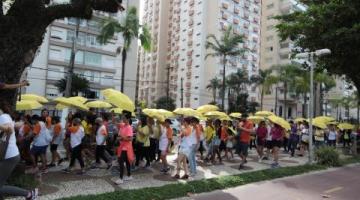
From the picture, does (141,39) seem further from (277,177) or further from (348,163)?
(277,177)

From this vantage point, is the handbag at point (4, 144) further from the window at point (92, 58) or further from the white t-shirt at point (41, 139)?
the window at point (92, 58)

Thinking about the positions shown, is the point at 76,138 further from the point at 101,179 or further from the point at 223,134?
the point at 223,134

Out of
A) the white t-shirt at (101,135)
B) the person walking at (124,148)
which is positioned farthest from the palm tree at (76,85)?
the person walking at (124,148)

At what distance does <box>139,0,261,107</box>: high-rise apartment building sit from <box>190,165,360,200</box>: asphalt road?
5257cm

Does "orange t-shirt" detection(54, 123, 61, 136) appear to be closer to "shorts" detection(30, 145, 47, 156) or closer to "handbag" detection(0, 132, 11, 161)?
"shorts" detection(30, 145, 47, 156)

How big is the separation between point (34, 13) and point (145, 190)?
4799 mm

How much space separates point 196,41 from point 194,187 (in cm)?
6781

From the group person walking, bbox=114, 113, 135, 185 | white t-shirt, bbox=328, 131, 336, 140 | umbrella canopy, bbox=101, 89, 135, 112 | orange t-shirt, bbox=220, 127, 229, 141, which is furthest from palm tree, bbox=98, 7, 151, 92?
person walking, bbox=114, 113, 135, 185

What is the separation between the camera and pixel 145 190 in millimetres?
9102

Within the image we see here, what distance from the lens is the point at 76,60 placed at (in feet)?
166

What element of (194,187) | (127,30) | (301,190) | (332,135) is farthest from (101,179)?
(127,30)

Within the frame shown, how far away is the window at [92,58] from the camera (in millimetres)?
51597

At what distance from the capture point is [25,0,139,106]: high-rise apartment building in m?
47.5

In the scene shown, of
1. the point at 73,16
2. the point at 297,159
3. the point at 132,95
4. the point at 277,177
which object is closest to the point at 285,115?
the point at 132,95
